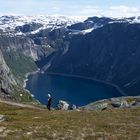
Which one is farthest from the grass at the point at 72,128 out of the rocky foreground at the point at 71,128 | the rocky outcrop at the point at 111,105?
the rocky outcrop at the point at 111,105

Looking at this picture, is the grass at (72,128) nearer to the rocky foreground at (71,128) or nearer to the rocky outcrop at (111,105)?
the rocky foreground at (71,128)

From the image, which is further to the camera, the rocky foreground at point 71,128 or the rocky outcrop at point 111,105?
the rocky outcrop at point 111,105

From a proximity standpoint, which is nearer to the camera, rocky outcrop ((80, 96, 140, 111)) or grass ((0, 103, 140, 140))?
grass ((0, 103, 140, 140))

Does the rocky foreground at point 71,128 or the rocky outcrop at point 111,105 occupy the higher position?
the rocky outcrop at point 111,105

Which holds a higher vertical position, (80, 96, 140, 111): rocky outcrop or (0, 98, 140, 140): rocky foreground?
(80, 96, 140, 111): rocky outcrop

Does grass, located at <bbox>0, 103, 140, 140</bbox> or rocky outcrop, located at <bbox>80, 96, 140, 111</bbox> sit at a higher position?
rocky outcrop, located at <bbox>80, 96, 140, 111</bbox>

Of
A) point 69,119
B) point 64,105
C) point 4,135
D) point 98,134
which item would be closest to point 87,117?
point 69,119

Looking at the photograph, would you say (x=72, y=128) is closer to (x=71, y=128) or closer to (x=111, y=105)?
(x=71, y=128)

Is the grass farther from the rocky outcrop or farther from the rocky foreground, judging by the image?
the rocky outcrop

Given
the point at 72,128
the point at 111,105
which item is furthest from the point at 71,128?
the point at 111,105

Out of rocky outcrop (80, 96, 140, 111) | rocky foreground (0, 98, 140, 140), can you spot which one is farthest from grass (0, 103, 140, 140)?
rocky outcrop (80, 96, 140, 111)

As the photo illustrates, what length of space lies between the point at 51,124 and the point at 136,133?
969 cm

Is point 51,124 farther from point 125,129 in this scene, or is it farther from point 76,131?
point 125,129

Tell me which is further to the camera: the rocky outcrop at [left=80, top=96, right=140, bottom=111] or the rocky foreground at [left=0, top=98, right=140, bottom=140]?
the rocky outcrop at [left=80, top=96, right=140, bottom=111]
